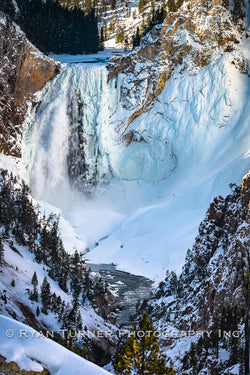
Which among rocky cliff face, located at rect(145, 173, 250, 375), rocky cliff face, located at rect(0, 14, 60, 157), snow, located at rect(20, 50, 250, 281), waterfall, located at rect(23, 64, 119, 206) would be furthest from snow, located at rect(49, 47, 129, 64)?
rocky cliff face, located at rect(145, 173, 250, 375)

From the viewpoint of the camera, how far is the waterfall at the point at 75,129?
52.9 m

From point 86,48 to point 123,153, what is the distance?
24.9 meters

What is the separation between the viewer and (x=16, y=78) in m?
49.5

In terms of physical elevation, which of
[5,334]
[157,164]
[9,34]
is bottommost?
[5,334]

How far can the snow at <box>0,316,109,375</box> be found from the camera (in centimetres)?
676

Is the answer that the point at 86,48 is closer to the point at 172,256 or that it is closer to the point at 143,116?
the point at 143,116

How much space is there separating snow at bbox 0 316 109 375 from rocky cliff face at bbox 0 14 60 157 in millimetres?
41267

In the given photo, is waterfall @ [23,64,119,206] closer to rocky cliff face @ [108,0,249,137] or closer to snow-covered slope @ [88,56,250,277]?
rocky cliff face @ [108,0,249,137]

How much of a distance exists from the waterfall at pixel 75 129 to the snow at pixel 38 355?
150ft

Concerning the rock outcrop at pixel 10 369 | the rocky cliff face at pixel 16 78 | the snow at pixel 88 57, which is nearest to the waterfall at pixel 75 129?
the rocky cliff face at pixel 16 78

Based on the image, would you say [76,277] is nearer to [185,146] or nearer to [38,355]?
[38,355]

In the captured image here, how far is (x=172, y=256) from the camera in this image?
38.5 meters

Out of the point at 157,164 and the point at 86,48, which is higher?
the point at 86,48

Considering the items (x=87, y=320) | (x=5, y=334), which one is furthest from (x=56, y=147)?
(x=5, y=334)
